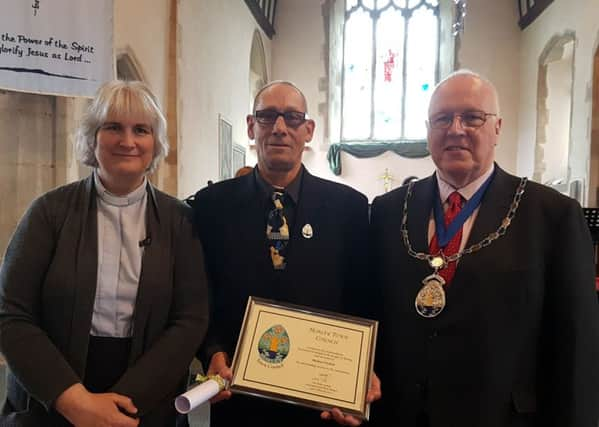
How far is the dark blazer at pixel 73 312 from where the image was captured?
1336 mm

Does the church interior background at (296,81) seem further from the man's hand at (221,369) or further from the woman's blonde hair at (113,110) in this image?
the woman's blonde hair at (113,110)

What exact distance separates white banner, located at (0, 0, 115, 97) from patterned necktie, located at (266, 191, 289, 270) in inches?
84.5

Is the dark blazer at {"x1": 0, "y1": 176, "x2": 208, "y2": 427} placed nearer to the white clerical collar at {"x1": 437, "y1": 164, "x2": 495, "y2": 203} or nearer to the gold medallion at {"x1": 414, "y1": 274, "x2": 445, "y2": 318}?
the gold medallion at {"x1": 414, "y1": 274, "x2": 445, "y2": 318}

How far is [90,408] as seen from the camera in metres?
1.30

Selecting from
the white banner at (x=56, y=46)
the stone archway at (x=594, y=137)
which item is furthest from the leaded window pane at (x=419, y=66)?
the white banner at (x=56, y=46)

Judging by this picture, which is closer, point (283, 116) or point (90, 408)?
point (90, 408)

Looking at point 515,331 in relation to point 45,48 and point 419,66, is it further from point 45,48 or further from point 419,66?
point 419,66

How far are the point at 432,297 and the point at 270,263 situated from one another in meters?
0.56

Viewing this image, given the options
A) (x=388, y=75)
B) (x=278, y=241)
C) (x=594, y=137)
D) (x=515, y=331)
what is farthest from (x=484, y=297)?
(x=388, y=75)

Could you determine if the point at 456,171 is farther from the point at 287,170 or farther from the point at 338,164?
the point at 338,164

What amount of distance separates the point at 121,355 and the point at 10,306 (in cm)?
33

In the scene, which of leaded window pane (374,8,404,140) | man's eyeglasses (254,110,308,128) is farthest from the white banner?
leaded window pane (374,8,404,140)

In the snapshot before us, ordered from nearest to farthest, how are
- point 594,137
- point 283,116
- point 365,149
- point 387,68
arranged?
point 283,116 → point 594,137 → point 365,149 → point 387,68

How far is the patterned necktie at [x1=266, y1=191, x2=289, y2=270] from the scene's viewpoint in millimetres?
1709
